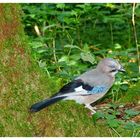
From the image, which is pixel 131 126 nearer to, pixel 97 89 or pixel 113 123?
pixel 113 123

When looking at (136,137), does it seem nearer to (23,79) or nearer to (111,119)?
(111,119)

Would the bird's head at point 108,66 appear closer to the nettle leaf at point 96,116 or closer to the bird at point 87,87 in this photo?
the bird at point 87,87

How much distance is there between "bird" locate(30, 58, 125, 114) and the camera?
5086 mm

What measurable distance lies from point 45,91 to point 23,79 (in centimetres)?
23

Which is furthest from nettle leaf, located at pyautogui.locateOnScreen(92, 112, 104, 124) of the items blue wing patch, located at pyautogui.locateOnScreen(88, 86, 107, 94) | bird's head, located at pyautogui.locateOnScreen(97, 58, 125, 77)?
bird's head, located at pyautogui.locateOnScreen(97, 58, 125, 77)

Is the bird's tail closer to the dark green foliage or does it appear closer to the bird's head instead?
the dark green foliage

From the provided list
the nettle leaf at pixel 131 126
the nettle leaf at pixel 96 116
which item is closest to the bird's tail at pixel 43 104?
the nettle leaf at pixel 96 116

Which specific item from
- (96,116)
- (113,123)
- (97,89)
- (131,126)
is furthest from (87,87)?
(131,126)

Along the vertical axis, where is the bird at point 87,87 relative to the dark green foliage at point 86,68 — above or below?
above

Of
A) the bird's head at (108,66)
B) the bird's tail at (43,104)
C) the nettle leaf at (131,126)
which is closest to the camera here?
the bird's tail at (43,104)

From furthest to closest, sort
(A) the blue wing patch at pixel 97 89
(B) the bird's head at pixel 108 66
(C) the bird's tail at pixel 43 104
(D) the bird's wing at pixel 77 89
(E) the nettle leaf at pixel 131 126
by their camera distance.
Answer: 1. (B) the bird's head at pixel 108 66
2. (A) the blue wing patch at pixel 97 89
3. (E) the nettle leaf at pixel 131 126
4. (D) the bird's wing at pixel 77 89
5. (C) the bird's tail at pixel 43 104

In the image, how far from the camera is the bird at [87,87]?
16.7 ft

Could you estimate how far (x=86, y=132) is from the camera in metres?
5.32

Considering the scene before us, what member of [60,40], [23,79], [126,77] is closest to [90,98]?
[23,79]
